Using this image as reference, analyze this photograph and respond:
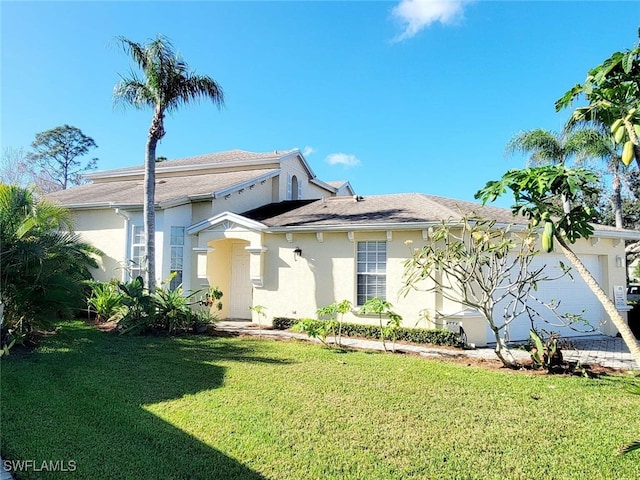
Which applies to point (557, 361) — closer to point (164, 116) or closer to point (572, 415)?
point (572, 415)

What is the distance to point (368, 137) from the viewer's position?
971 inches

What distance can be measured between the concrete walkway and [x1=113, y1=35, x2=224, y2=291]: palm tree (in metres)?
4.75

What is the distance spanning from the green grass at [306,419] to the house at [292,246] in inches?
166

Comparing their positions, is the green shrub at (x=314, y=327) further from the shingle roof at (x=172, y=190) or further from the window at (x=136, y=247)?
the window at (x=136, y=247)

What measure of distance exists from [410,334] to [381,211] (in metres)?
4.45

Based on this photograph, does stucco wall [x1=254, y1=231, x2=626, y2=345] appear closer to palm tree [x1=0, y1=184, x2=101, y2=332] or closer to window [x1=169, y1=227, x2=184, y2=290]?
window [x1=169, y1=227, x2=184, y2=290]

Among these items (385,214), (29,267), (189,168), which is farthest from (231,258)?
(189,168)

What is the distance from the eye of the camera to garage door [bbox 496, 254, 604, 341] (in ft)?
39.8

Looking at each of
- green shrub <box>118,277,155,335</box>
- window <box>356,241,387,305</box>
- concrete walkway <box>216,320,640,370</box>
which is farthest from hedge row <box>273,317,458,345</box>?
green shrub <box>118,277,155,335</box>

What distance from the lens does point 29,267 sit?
872 centimetres

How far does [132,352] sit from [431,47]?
1534 cm

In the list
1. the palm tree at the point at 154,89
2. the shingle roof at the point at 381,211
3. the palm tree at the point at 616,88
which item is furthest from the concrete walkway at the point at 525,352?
the palm tree at the point at 616,88

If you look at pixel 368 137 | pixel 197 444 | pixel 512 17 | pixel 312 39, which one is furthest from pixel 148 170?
pixel 368 137

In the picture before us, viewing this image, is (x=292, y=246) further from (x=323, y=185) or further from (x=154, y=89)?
(x=323, y=185)
